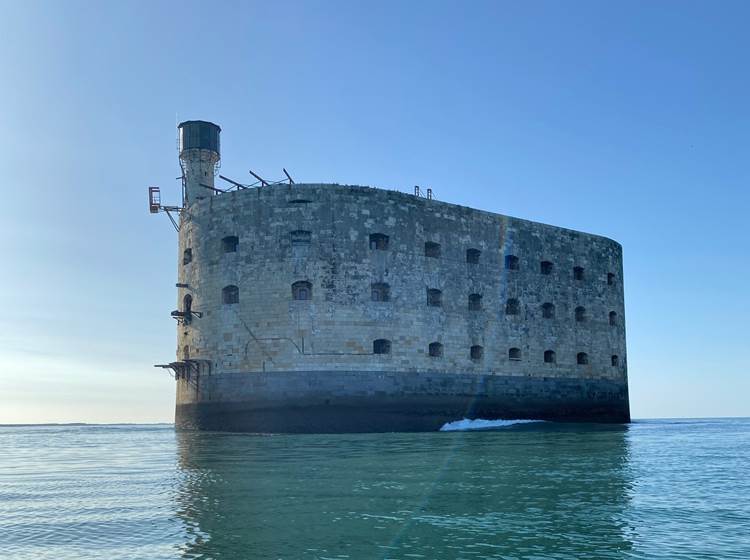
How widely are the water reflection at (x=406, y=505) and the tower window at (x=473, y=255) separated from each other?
47.6 ft

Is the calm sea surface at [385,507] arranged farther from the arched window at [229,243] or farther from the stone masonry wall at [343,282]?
the arched window at [229,243]

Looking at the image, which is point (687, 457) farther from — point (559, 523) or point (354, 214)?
point (354, 214)

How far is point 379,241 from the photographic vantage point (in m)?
27.3

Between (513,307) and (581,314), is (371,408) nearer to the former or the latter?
(513,307)

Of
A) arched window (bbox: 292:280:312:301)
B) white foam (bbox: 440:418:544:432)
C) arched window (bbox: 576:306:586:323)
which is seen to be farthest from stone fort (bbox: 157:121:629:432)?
arched window (bbox: 576:306:586:323)

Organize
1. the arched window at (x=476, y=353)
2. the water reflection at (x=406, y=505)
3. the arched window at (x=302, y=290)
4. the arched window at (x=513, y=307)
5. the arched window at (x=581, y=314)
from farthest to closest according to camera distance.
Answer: the arched window at (x=581, y=314), the arched window at (x=513, y=307), the arched window at (x=476, y=353), the arched window at (x=302, y=290), the water reflection at (x=406, y=505)

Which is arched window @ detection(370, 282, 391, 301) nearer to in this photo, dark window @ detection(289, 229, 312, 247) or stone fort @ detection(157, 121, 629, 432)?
stone fort @ detection(157, 121, 629, 432)

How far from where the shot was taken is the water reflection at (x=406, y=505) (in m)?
6.62

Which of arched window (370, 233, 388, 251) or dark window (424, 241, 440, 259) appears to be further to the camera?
dark window (424, 241, 440, 259)

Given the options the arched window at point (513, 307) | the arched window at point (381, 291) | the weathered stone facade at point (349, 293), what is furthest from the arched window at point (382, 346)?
the arched window at point (513, 307)

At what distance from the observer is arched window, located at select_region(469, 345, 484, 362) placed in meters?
29.0

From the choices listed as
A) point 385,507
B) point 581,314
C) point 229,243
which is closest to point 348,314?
point 229,243

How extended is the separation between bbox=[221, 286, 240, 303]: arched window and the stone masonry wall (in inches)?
7.9

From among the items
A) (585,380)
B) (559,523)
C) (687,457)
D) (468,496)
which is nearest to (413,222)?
(585,380)
